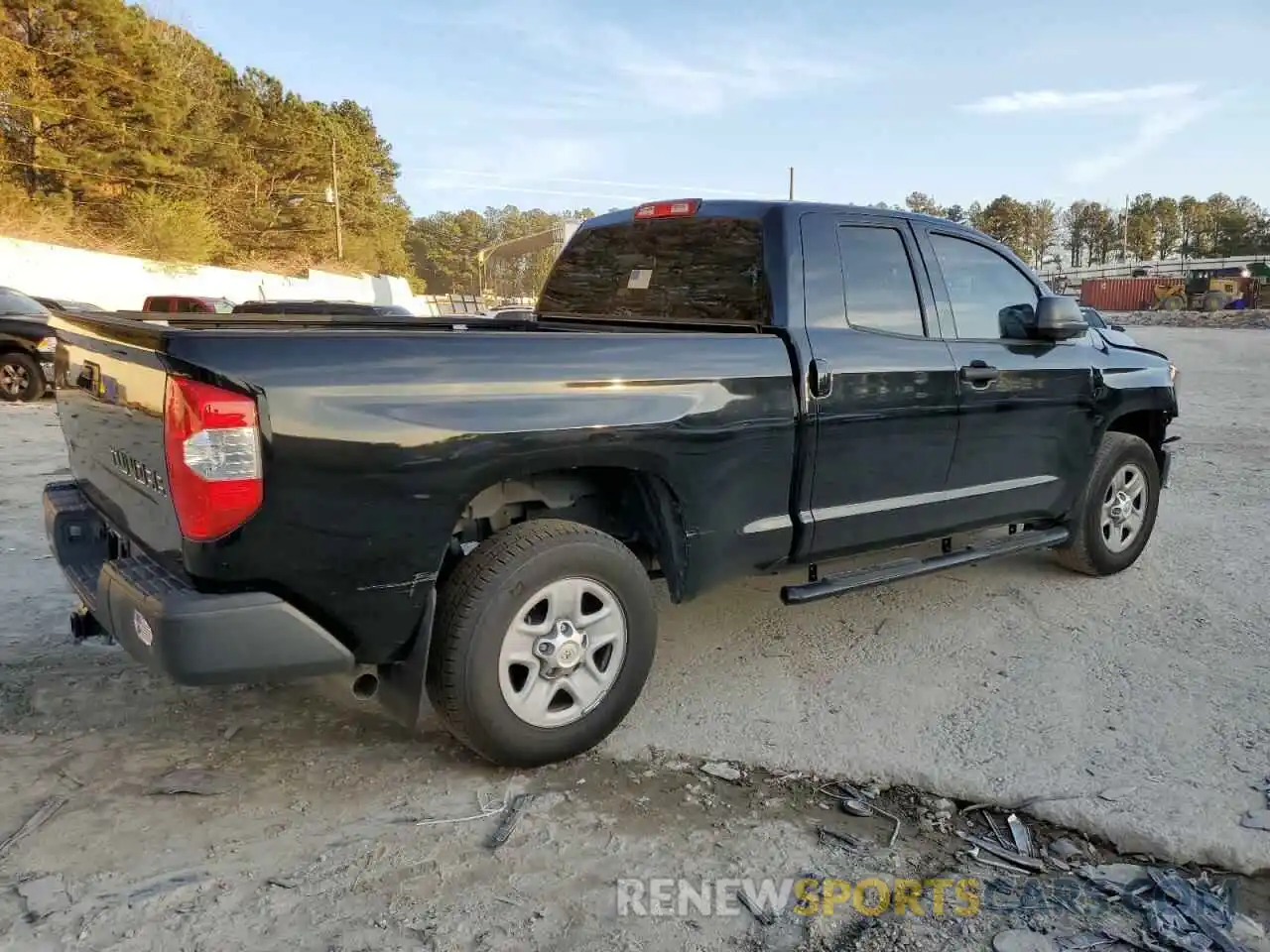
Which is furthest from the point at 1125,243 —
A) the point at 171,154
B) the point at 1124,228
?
the point at 171,154

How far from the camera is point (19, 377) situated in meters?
12.0

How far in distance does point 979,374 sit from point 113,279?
106ft

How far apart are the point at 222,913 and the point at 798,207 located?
10.2ft

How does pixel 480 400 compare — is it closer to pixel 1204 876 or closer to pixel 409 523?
pixel 409 523

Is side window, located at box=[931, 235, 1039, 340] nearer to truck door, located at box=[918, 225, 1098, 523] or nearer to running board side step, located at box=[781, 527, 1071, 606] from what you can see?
truck door, located at box=[918, 225, 1098, 523]

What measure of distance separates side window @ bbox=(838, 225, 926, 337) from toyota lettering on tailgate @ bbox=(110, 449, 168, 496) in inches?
101

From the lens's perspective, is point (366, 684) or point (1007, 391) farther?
point (1007, 391)

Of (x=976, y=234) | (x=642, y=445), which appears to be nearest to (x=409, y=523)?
(x=642, y=445)

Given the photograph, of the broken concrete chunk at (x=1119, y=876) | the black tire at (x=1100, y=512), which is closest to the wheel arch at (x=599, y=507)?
the broken concrete chunk at (x=1119, y=876)

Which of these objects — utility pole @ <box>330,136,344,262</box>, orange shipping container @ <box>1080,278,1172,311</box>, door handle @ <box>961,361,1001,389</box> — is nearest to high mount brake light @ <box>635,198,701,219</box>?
door handle @ <box>961,361,1001,389</box>

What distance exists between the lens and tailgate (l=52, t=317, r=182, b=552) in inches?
101

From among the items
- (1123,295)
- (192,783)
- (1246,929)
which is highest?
(1123,295)

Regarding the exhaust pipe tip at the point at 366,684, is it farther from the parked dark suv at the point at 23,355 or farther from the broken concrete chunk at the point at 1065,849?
the parked dark suv at the point at 23,355

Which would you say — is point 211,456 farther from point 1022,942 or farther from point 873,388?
point 873,388
